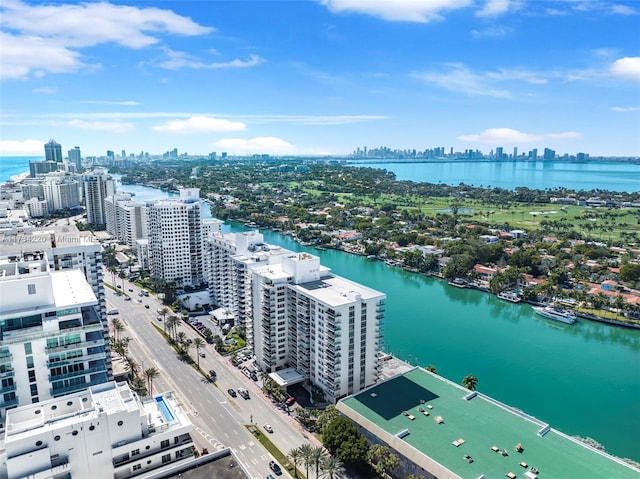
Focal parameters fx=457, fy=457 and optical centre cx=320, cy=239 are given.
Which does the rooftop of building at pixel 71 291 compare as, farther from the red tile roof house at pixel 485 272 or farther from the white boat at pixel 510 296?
the red tile roof house at pixel 485 272

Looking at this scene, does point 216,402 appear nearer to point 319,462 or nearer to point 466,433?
point 319,462

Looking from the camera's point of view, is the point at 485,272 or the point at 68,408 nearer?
the point at 68,408

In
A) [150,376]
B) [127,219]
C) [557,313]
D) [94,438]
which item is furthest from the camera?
[127,219]

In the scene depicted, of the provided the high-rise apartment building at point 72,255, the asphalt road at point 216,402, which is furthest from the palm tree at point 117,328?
the high-rise apartment building at point 72,255

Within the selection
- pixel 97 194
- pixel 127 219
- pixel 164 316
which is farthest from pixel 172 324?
pixel 97 194

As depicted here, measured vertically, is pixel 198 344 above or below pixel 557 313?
above

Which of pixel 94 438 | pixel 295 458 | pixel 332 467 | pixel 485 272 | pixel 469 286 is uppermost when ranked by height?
pixel 94 438

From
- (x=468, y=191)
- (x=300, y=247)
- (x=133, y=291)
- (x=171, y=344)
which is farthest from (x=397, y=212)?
(x=171, y=344)
